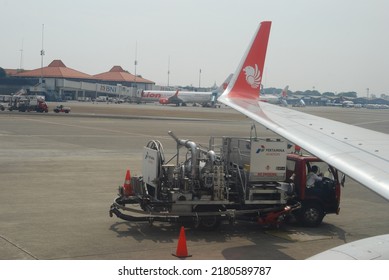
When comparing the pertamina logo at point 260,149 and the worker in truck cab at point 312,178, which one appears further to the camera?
the worker in truck cab at point 312,178

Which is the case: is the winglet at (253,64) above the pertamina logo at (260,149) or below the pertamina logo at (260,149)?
above

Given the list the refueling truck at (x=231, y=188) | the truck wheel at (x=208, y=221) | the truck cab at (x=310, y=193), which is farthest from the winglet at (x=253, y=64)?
the truck wheel at (x=208, y=221)

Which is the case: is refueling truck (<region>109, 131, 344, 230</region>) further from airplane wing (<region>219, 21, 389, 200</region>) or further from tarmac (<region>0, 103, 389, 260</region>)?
airplane wing (<region>219, 21, 389, 200</region>)

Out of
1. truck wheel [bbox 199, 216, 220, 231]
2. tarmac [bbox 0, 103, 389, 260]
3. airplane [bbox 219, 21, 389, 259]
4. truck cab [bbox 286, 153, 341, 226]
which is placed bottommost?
tarmac [bbox 0, 103, 389, 260]

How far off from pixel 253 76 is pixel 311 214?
554 cm

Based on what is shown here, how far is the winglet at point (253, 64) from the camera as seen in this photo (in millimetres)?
19219

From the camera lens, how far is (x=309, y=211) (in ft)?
55.9

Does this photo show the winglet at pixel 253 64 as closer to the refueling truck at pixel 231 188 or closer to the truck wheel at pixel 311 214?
the refueling truck at pixel 231 188

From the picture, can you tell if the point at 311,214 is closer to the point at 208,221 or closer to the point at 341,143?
the point at 208,221

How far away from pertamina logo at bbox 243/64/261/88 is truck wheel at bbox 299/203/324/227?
5.16 m

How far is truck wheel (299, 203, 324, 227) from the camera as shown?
17.0m

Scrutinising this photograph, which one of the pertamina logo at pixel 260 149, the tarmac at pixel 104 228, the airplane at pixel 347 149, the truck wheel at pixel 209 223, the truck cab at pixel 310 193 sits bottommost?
the tarmac at pixel 104 228

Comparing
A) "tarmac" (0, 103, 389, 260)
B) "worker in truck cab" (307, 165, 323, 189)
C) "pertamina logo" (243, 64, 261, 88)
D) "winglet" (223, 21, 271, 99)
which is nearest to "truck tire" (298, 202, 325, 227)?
"tarmac" (0, 103, 389, 260)

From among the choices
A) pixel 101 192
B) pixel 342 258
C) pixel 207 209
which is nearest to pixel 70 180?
pixel 101 192
